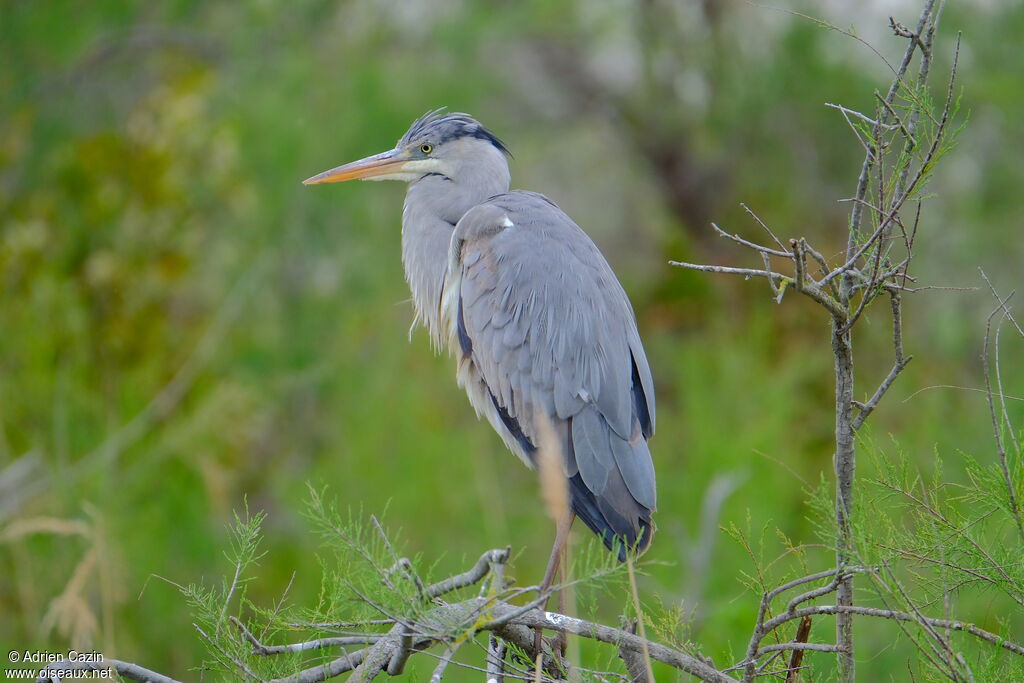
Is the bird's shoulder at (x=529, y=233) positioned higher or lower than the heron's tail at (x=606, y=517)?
higher

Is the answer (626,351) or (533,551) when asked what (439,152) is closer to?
(626,351)

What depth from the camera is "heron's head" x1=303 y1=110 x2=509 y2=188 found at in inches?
127

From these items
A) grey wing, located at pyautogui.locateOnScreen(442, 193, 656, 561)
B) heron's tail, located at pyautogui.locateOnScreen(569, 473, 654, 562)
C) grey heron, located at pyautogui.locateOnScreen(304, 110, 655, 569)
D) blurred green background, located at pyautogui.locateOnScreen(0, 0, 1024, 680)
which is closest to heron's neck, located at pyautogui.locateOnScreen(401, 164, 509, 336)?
grey heron, located at pyautogui.locateOnScreen(304, 110, 655, 569)

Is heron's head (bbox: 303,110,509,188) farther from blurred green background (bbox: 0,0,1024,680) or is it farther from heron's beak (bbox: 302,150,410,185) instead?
blurred green background (bbox: 0,0,1024,680)

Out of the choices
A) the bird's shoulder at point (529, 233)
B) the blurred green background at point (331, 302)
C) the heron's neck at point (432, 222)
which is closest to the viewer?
the bird's shoulder at point (529, 233)

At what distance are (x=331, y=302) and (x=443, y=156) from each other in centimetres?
263

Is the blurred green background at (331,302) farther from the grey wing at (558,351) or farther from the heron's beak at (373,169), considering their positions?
the grey wing at (558,351)

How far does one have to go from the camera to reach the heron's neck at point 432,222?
315 cm

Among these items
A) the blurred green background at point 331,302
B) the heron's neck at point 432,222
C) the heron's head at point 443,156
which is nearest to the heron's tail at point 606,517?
the heron's neck at point 432,222

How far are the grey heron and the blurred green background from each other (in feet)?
5.70

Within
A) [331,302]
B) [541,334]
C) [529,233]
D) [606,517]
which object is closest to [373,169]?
[529,233]

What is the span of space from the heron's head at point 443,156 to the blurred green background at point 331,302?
1692 millimetres

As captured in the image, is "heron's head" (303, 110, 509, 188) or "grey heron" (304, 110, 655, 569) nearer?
"grey heron" (304, 110, 655, 569)

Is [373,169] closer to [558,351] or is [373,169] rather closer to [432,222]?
[432,222]
